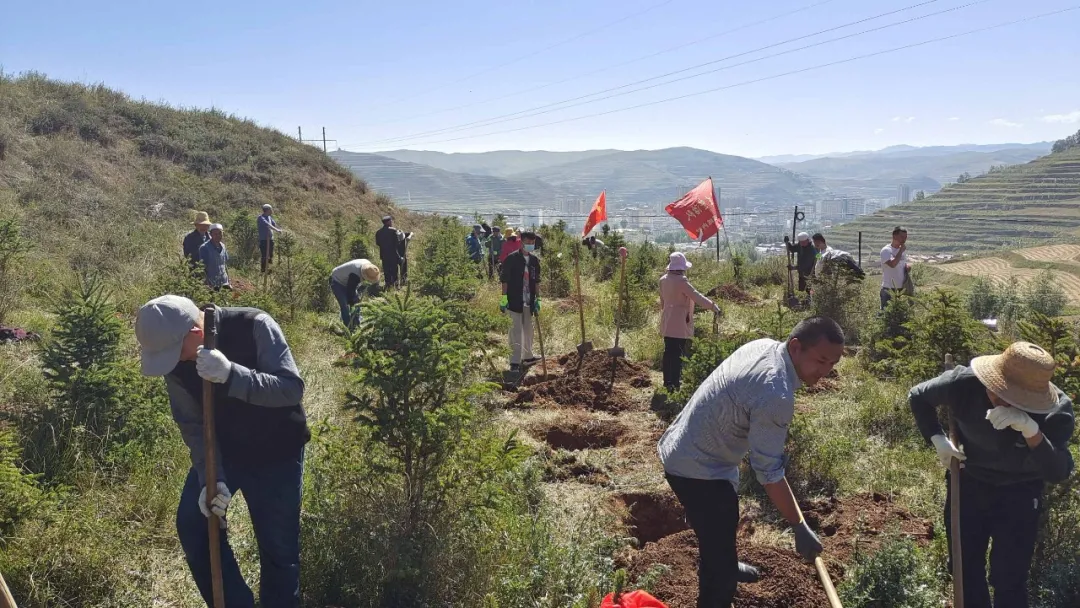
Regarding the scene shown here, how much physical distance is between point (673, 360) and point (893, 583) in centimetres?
382

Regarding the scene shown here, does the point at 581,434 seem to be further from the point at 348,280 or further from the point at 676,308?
the point at 348,280

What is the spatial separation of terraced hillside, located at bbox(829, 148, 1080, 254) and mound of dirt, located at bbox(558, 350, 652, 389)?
3982cm

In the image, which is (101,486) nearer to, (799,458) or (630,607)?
(630,607)

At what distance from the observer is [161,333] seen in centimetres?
258

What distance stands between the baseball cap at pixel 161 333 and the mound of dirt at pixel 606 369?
5834 millimetres

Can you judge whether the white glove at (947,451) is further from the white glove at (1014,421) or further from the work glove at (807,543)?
the work glove at (807,543)

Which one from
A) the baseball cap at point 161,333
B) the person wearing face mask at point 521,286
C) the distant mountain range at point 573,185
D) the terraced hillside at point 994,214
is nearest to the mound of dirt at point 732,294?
the person wearing face mask at point 521,286

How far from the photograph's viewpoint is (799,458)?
5.20 metres

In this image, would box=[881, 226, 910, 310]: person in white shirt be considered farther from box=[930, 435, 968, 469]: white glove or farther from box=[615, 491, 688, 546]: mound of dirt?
box=[930, 435, 968, 469]: white glove

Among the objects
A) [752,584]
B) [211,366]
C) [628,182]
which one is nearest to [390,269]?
[752,584]

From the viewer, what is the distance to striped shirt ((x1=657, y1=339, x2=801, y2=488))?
8.79 ft

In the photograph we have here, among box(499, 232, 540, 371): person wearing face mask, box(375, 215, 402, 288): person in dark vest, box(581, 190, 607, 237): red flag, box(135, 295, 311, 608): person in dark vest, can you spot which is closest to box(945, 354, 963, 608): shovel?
box(135, 295, 311, 608): person in dark vest

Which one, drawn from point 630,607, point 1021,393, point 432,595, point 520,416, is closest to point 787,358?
point 1021,393

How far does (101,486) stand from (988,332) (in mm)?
7208
